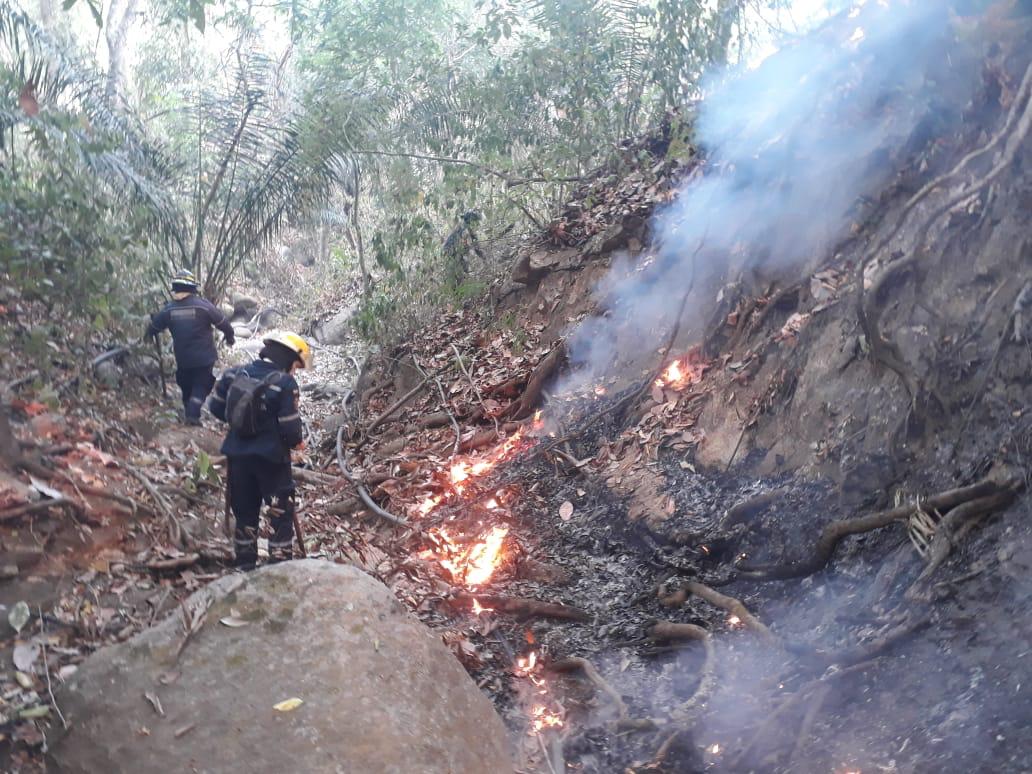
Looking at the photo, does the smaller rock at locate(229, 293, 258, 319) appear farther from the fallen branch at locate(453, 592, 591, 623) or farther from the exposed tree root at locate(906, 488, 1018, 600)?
the exposed tree root at locate(906, 488, 1018, 600)

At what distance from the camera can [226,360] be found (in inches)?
515

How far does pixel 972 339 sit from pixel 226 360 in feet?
36.4

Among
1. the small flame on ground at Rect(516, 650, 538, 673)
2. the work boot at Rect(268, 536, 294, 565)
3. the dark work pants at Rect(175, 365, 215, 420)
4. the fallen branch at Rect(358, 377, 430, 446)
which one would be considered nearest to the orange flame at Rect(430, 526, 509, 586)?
→ the small flame on ground at Rect(516, 650, 538, 673)

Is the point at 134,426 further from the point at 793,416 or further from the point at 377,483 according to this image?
the point at 793,416

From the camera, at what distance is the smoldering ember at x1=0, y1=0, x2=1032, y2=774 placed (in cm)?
346

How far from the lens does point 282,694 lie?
10.5 ft

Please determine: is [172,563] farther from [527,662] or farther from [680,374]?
[680,374]

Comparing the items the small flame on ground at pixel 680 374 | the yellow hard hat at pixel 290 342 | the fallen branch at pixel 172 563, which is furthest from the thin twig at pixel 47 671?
the small flame on ground at pixel 680 374

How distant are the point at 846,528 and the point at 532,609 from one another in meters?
2.02

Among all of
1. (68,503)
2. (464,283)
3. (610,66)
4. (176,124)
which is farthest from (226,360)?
(68,503)

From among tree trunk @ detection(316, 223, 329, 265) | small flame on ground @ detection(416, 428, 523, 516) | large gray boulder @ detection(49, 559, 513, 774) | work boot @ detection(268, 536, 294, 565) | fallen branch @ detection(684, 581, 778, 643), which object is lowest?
fallen branch @ detection(684, 581, 778, 643)

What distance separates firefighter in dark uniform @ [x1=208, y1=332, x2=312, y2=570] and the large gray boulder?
4.67 ft

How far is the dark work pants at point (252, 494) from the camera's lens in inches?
207

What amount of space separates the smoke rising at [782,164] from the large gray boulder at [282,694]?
4.61m
